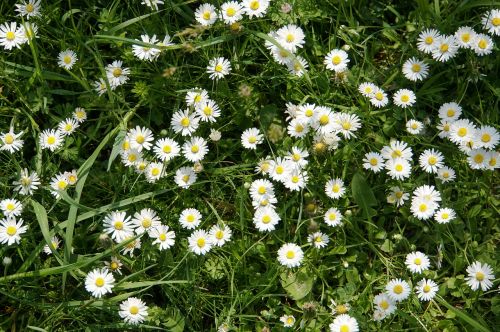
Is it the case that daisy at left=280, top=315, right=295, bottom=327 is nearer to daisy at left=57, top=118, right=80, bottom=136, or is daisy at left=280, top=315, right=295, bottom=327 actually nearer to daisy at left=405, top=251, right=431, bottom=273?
daisy at left=405, top=251, right=431, bottom=273

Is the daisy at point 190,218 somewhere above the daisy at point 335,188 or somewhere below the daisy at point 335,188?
below

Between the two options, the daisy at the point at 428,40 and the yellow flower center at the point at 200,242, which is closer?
the yellow flower center at the point at 200,242

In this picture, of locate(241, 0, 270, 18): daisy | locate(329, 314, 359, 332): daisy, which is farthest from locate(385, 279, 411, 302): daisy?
locate(241, 0, 270, 18): daisy

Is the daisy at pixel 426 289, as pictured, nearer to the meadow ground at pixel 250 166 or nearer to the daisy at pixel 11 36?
the meadow ground at pixel 250 166

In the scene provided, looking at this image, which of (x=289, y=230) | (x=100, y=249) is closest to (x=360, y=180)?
(x=289, y=230)

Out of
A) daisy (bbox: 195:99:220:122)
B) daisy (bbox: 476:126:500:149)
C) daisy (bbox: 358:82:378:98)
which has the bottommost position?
daisy (bbox: 476:126:500:149)

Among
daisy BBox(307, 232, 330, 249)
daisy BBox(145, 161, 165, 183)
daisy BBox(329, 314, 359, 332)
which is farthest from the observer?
daisy BBox(145, 161, 165, 183)

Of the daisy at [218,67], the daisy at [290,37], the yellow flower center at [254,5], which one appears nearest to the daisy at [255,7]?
the yellow flower center at [254,5]

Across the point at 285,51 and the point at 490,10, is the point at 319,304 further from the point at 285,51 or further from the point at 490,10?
the point at 490,10
